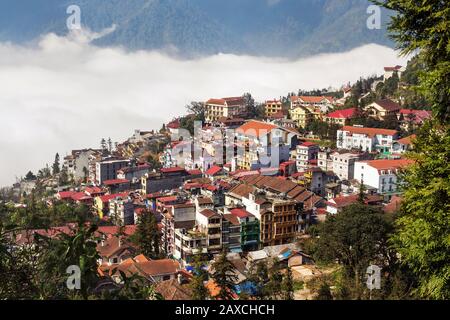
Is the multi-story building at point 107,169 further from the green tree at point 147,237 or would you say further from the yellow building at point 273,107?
the yellow building at point 273,107

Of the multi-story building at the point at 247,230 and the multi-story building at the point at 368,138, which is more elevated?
the multi-story building at the point at 368,138

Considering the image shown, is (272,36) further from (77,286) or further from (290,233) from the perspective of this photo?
(77,286)

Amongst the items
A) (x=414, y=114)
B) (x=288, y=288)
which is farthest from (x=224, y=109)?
(x=288, y=288)

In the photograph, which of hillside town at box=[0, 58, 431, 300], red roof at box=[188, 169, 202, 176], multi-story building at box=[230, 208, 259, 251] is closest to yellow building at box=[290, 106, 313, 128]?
hillside town at box=[0, 58, 431, 300]

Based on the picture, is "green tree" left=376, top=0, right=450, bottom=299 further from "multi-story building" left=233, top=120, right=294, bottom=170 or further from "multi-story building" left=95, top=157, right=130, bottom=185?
"multi-story building" left=95, top=157, right=130, bottom=185

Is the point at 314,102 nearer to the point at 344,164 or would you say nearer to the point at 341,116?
the point at 341,116

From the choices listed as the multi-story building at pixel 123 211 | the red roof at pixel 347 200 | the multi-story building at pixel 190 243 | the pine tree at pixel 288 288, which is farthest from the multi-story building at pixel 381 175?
the pine tree at pixel 288 288
